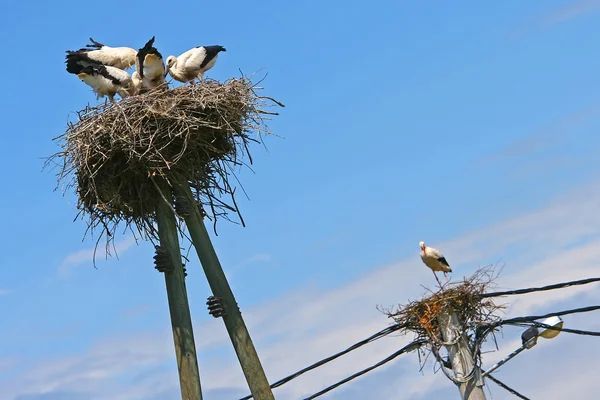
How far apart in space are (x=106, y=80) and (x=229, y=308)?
353 cm

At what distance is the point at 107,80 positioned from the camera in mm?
9938

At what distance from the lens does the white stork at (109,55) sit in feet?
34.5

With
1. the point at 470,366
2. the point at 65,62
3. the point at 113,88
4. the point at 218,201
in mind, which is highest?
the point at 65,62

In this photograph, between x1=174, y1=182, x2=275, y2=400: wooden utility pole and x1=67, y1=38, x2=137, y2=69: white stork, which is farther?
x1=67, y1=38, x2=137, y2=69: white stork

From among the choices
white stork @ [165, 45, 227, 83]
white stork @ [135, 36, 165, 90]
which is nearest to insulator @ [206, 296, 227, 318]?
white stork @ [135, 36, 165, 90]

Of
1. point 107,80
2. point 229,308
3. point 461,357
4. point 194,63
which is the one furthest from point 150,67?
point 461,357

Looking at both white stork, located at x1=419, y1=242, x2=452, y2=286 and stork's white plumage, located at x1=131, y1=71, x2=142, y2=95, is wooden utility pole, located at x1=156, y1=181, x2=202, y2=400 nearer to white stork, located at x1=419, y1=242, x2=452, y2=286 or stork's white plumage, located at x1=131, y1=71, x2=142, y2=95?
stork's white plumage, located at x1=131, y1=71, x2=142, y2=95

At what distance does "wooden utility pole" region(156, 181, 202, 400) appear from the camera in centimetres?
730

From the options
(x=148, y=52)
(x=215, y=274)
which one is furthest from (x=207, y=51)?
(x=215, y=274)

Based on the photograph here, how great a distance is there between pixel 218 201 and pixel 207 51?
2.64 meters

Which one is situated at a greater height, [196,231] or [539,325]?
[196,231]

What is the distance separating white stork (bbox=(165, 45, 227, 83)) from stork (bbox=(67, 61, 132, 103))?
61 centimetres

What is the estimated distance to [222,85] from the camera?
337 inches

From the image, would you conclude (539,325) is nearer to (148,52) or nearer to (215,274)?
(215,274)
